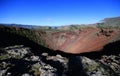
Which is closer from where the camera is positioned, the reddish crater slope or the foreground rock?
the foreground rock

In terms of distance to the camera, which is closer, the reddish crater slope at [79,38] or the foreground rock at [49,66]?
the foreground rock at [49,66]

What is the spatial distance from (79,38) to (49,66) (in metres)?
15.1

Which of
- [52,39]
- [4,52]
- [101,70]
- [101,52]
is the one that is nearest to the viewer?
[101,70]

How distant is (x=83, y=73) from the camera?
802 centimetres

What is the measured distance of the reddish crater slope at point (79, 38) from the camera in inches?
792

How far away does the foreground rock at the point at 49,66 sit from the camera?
25.1 feet

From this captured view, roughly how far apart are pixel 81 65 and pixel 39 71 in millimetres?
2360

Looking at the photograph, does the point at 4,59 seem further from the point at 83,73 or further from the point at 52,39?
the point at 52,39

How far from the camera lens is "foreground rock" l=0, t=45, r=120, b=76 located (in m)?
7.64

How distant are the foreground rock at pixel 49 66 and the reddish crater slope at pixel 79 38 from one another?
9594mm

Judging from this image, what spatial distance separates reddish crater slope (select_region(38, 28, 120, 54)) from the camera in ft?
66.0

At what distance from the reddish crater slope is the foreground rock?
959 centimetres

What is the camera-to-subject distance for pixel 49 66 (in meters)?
8.23

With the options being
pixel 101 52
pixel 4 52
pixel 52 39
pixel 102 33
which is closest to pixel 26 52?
pixel 4 52
